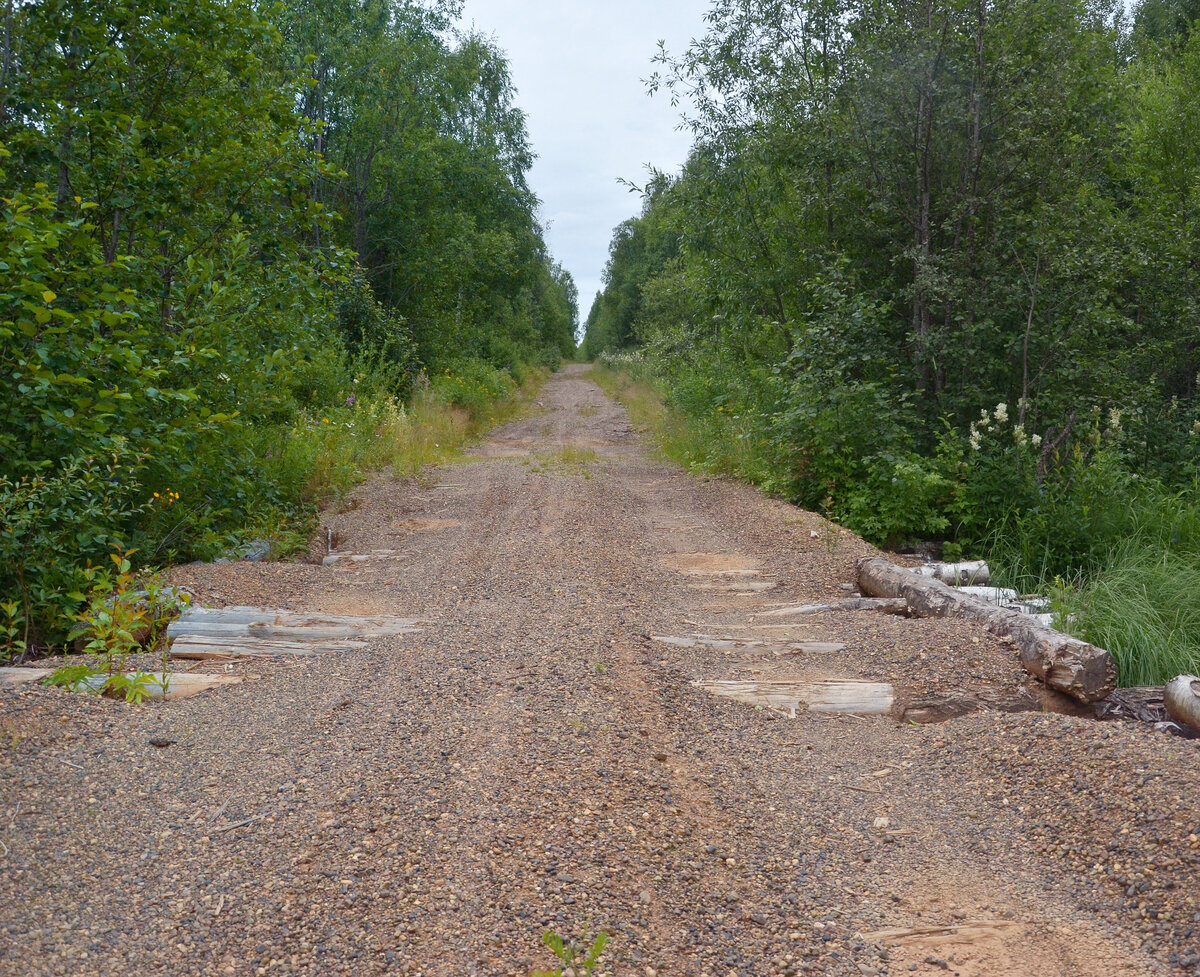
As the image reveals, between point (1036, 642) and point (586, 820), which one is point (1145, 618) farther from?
point (586, 820)

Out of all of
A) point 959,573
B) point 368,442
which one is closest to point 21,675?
point 959,573

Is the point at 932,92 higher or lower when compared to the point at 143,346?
higher

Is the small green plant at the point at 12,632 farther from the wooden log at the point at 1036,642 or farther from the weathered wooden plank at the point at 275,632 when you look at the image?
the wooden log at the point at 1036,642

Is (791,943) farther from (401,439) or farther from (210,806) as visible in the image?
(401,439)

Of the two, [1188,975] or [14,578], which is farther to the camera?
[14,578]

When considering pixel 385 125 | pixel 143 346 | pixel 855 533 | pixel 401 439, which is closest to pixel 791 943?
pixel 143 346

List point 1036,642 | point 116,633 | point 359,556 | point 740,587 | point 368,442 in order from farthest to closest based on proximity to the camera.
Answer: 1. point 368,442
2. point 359,556
3. point 740,587
4. point 1036,642
5. point 116,633

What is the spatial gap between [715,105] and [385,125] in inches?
378

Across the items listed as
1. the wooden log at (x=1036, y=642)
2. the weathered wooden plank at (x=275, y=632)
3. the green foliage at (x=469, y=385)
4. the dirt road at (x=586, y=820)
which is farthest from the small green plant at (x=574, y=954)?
the green foliage at (x=469, y=385)

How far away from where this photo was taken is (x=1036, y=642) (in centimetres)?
501

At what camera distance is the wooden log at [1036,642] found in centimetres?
477

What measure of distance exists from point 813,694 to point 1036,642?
1.35 metres

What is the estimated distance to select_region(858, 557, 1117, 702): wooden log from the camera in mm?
4770

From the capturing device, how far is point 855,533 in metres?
9.12
